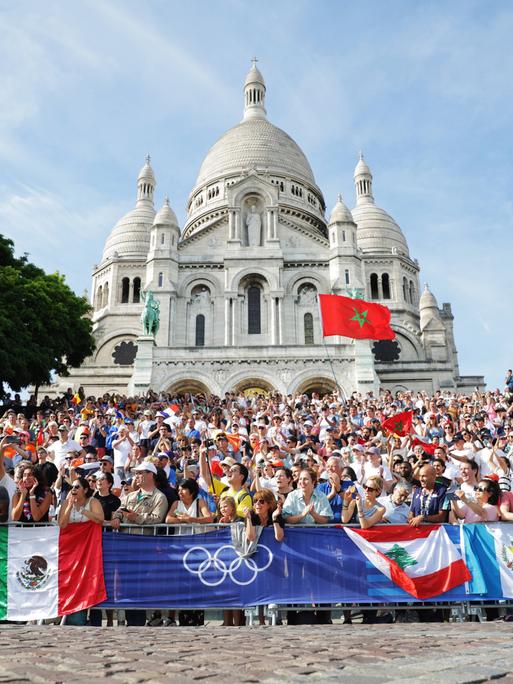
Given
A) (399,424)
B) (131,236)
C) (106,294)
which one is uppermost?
(131,236)

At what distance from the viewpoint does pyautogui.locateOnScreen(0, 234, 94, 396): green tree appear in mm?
27984

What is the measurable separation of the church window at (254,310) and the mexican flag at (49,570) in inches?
1298

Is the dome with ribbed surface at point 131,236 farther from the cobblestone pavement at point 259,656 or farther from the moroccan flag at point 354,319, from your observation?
the cobblestone pavement at point 259,656

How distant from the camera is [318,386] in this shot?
34062mm

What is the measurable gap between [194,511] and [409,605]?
2.71m

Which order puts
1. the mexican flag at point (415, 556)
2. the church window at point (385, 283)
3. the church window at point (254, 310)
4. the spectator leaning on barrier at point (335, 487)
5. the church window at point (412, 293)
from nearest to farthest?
the mexican flag at point (415, 556) → the spectator leaning on barrier at point (335, 487) → the church window at point (254, 310) → the church window at point (385, 283) → the church window at point (412, 293)

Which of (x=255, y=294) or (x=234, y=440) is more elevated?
(x=255, y=294)

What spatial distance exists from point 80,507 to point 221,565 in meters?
1.79

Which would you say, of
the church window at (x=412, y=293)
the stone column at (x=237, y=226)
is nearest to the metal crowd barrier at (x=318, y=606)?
the stone column at (x=237, y=226)

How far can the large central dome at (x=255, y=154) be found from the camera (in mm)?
56438

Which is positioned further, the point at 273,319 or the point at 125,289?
the point at 125,289

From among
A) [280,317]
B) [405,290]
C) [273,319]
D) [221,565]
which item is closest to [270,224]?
[280,317]

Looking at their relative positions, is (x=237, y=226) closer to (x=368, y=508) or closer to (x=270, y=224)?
(x=270, y=224)

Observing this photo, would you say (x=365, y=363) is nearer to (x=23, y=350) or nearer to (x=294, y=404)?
(x=294, y=404)
